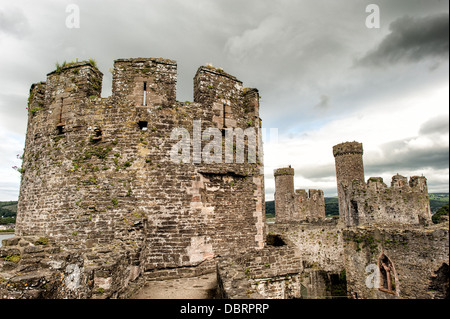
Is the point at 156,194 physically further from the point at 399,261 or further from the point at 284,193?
the point at 284,193

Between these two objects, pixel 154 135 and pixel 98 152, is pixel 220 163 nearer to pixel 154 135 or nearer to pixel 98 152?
pixel 154 135

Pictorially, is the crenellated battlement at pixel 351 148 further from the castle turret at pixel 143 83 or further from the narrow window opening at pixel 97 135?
the narrow window opening at pixel 97 135

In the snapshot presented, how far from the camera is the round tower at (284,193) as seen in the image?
1241 inches

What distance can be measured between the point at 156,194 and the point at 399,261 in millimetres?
9070

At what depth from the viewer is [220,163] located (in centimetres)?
940

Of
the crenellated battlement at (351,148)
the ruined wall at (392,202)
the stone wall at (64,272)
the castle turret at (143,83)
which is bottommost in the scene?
the stone wall at (64,272)

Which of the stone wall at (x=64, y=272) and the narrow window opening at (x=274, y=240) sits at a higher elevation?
the stone wall at (x=64, y=272)

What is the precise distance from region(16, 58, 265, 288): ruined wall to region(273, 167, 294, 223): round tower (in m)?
22.6

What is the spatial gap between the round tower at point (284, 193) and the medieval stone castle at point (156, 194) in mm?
20732

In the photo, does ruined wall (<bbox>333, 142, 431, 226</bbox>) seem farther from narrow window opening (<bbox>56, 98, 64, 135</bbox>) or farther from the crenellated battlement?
narrow window opening (<bbox>56, 98, 64, 135</bbox>)

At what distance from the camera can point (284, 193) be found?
107ft

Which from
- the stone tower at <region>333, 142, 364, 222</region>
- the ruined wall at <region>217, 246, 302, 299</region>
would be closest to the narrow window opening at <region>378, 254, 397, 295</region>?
the ruined wall at <region>217, 246, 302, 299</region>

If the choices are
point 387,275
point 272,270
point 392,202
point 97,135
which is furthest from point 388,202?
point 97,135

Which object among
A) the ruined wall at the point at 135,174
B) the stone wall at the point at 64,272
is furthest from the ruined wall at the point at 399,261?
the stone wall at the point at 64,272
